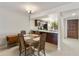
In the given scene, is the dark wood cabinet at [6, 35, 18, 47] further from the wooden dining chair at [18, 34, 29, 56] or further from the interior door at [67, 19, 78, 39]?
the interior door at [67, 19, 78, 39]

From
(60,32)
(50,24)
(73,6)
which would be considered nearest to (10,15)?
(60,32)

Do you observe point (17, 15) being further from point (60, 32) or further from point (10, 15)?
point (60, 32)

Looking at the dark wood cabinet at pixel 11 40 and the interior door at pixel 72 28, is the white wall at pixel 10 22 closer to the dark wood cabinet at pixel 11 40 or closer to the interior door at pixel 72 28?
the dark wood cabinet at pixel 11 40

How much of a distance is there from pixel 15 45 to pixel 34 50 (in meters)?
1.56

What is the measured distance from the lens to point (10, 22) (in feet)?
19.6

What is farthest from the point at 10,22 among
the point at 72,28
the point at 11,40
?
the point at 72,28

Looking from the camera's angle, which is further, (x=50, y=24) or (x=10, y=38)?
(x=50, y=24)

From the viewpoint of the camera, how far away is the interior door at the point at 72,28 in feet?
27.6

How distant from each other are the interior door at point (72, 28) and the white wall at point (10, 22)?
4199 mm

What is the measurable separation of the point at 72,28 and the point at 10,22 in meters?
5.27

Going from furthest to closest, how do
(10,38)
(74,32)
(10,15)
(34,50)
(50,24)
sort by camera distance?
(50,24), (74,32), (10,15), (10,38), (34,50)

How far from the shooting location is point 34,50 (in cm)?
434

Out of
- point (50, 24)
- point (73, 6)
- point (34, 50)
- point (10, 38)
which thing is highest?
point (73, 6)

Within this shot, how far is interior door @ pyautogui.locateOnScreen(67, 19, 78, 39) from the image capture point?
27.6ft
